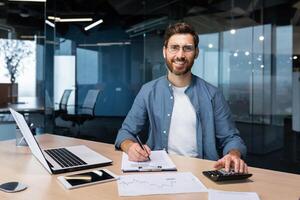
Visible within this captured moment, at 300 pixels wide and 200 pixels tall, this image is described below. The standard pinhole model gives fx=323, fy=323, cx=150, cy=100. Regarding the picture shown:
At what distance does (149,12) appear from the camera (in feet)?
17.3

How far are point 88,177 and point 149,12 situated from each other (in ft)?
14.6

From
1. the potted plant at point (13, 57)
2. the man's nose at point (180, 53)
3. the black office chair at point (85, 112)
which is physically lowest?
the black office chair at point (85, 112)

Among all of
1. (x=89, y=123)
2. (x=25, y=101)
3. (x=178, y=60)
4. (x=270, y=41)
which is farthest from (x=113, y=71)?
(x=178, y=60)

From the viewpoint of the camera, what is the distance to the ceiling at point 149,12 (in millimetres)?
4305

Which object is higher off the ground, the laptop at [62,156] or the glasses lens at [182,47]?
the glasses lens at [182,47]

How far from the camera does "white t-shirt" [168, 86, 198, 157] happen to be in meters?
1.71

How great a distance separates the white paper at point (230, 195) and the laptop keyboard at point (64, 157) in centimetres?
57

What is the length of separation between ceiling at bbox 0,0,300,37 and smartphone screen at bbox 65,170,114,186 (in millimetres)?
3753

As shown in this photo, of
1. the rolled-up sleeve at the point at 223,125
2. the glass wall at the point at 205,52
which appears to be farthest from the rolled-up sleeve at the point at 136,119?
the glass wall at the point at 205,52

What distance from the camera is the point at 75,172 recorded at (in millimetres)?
1255

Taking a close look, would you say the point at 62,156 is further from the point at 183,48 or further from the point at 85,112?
the point at 85,112

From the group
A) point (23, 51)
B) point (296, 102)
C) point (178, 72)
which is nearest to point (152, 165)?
point (178, 72)

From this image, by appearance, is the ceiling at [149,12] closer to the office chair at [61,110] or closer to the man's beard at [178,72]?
the office chair at [61,110]

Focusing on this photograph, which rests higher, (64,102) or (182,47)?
(182,47)
